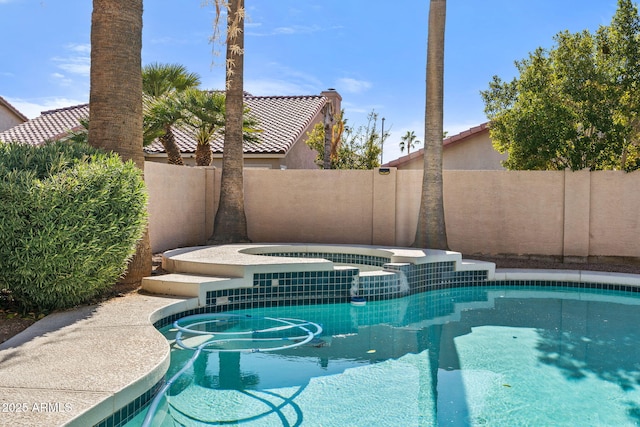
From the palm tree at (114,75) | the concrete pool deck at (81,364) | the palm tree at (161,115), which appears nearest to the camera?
the concrete pool deck at (81,364)

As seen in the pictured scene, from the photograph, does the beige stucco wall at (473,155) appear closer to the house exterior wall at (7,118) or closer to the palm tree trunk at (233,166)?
the palm tree trunk at (233,166)

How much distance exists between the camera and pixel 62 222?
5.45 meters

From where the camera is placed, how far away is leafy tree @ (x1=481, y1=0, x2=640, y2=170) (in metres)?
12.1

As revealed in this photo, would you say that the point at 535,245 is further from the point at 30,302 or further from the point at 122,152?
the point at 30,302

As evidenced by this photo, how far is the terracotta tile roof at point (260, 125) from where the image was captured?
18328 mm

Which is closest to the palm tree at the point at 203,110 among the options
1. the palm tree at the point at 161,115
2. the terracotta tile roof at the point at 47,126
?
the palm tree at the point at 161,115

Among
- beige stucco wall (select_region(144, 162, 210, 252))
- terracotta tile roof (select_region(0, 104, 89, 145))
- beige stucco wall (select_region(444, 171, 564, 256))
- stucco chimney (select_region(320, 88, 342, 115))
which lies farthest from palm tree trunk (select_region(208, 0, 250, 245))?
stucco chimney (select_region(320, 88, 342, 115))

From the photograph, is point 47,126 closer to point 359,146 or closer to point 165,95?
point 165,95

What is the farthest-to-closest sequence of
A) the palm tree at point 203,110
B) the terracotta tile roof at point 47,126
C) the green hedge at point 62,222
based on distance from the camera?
the terracotta tile roof at point 47,126 < the palm tree at point 203,110 < the green hedge at point 62,222

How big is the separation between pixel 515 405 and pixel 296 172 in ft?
32.6

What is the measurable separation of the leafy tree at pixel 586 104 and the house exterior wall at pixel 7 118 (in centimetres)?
2413

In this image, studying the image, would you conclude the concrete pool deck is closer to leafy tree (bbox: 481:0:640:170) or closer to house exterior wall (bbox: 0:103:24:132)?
leafy tree (bbox: 481:0:640:170)

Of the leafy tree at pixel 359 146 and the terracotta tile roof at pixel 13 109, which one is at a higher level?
the terracotta tile roof at pixel 13 109

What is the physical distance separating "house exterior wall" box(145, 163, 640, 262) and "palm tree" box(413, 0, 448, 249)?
1.41m
